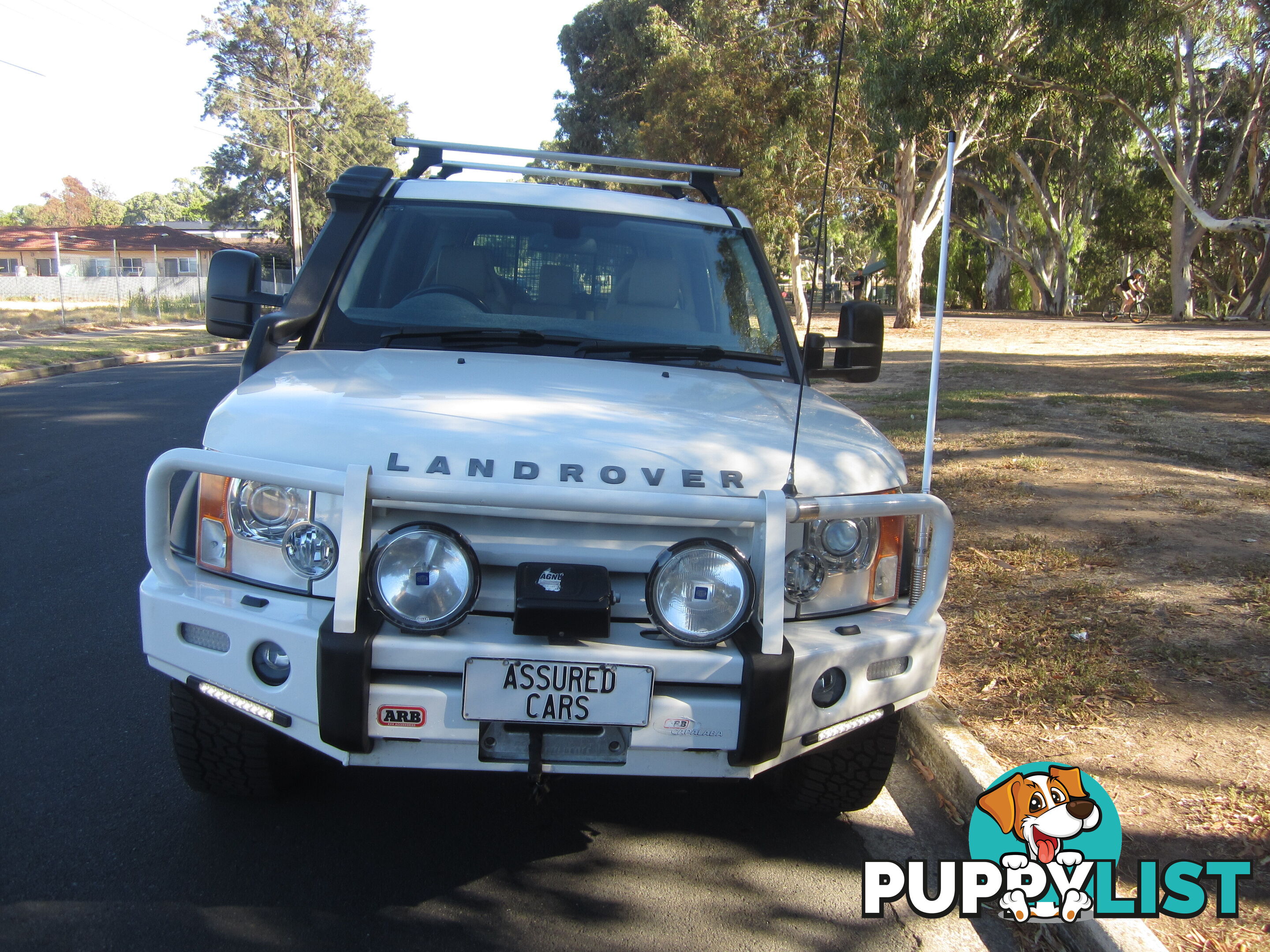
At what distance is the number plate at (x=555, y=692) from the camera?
2475mm

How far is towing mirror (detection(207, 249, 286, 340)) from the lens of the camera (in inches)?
150

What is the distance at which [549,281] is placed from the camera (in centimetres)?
405

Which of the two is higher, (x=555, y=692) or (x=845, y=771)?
(x=555, y=692)

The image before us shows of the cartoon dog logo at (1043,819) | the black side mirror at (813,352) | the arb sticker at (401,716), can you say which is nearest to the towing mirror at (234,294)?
the arb sticker at (401,716)

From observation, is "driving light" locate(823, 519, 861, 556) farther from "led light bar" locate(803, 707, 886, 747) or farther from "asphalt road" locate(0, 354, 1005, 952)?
A: "asphalt road" locate(0, 354, 1005, 952)

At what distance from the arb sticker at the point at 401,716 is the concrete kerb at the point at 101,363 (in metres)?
10.8

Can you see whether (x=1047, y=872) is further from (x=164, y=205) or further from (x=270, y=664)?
(x=164, y=205)

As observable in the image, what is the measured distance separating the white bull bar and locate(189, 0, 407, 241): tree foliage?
55358mm

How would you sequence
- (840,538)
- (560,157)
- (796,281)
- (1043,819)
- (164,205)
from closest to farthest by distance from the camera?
(840,538) < (1043,819) < (560,157) < (796,281) < (164,205)

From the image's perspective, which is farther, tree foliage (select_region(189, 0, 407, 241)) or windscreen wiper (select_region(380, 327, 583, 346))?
tree foliage (select_region(189, 0, 407, 241))

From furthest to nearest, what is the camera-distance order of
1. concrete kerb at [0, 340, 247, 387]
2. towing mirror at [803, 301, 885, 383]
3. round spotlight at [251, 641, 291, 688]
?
1. concrete kerb at [0, 340, 247, 387]
2. towing mirror at [803, 301, 885, 383]
3. round spotlight at [251, 641, 291, 688]

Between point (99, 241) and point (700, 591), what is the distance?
6272cm

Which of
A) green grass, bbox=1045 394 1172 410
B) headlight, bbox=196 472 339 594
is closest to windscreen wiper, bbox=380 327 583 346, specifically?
headlight, bbox=196 472 339 594

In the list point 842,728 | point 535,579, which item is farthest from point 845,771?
point 535,579
